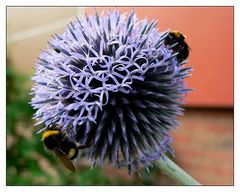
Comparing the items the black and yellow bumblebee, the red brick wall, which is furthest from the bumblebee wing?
the red brick wall

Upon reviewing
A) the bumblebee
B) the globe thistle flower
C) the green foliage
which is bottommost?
the green foliage

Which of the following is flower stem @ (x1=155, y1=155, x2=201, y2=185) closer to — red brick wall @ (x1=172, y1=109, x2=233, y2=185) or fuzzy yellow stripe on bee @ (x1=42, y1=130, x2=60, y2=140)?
fuzzy yellow stripe on bee @ (x1=42, y1=130, x2=60, y2=140)

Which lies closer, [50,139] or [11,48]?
[50,139]

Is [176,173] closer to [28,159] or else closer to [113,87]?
[113,87]

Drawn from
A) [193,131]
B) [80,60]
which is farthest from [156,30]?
[193,131]

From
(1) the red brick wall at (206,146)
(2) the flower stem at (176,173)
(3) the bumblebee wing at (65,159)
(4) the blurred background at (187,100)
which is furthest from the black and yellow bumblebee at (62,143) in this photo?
(1) the red brick wall at (206,146)
